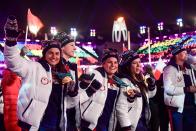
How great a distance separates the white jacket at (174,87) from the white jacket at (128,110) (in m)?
0.89

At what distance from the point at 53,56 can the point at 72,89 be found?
1.57 ft

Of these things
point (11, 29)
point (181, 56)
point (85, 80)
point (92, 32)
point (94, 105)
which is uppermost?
point (92, 32)

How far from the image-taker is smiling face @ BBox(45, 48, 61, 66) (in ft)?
15.8

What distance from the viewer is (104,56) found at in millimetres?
6000

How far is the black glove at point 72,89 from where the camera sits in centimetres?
474

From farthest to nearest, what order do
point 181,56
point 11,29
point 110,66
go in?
1. point 181,56
2. point 110,66
3. point 11,29

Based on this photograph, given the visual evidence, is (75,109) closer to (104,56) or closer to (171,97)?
(104,56)

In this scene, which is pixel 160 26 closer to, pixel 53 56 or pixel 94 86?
pixel 94 86

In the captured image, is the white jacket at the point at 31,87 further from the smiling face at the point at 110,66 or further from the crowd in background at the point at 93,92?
the smiling face at the point at 110,66

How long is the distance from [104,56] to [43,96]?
174 centimetres

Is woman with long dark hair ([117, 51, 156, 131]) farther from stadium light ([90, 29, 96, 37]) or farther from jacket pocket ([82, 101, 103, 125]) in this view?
stadium light ([90, 29, 96, 37])

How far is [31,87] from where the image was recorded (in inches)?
178

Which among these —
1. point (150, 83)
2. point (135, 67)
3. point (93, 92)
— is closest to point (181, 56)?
point (150, 83)

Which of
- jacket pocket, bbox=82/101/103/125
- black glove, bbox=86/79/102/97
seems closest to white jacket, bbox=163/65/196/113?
jacket pocket, bbox=82/101/103/125
